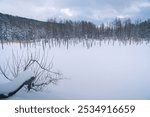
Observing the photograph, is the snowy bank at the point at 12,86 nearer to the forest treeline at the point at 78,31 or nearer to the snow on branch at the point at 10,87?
the snow on branch at the point at 10,87

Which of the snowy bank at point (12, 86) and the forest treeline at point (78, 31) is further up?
the forest treeline at point (78, 31)

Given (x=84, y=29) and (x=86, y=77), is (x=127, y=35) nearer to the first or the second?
(x=84, y=29)

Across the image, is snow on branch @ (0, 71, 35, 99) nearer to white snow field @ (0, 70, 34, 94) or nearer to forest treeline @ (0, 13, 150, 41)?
white snow field @ (0, 70, 34, 94)

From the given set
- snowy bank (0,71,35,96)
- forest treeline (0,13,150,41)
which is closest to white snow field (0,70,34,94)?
snowy bank (0,71,35,96)

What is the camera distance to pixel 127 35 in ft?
169

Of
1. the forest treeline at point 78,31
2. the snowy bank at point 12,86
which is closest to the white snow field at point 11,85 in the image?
the snowy bank at point 12,86

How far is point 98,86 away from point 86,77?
5.91 feet

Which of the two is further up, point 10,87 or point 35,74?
point 10,87

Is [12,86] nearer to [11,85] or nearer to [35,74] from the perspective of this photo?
[11,85]

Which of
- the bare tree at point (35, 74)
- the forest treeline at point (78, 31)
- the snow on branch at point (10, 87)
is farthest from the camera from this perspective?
Result: the forest treeline at point (78, 31)

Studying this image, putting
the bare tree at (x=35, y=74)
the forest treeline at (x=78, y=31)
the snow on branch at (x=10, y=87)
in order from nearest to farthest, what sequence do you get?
the snow on branch at (x=10, y=87) → the bare tree at (x=35, y=74) → the forest treeline at (x=78, y=31)

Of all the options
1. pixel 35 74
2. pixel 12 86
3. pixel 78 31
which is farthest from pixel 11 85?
pixel 78 31

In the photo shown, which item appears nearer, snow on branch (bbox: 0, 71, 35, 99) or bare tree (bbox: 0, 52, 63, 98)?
snow on branch (bbox: 0, 71, 35, 99)

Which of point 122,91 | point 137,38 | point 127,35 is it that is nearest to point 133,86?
point 122,91
